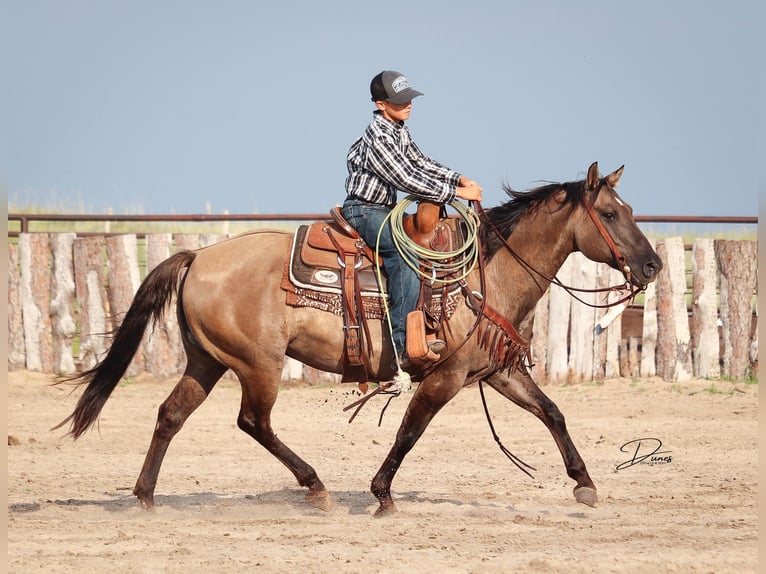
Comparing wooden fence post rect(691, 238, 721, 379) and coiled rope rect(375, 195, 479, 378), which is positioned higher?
coiled rope rect(375, 195, 479, 378)

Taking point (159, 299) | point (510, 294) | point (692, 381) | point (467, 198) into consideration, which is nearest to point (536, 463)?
point (510, 294)

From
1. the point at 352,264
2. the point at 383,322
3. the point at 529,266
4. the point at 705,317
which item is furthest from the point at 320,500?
the point at 705,317

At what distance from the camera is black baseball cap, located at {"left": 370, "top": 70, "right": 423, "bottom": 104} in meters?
6.36

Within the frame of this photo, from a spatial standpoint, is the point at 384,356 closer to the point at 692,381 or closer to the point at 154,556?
the point at 154,556

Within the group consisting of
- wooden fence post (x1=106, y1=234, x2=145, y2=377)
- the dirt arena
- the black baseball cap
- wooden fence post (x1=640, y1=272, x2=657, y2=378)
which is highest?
the black baseball cap

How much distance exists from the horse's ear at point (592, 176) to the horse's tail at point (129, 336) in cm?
259

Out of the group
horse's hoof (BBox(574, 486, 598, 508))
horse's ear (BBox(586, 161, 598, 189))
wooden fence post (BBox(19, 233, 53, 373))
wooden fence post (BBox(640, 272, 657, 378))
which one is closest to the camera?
horse's ear (BBox(586, 161, 598, 189))

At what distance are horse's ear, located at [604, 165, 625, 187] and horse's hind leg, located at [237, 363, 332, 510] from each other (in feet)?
7.67

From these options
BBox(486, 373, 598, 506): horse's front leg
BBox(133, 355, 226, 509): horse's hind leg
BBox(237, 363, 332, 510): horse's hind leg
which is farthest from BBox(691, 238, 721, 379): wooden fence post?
BBox(133, 355, 226, 509): horse's hind leg

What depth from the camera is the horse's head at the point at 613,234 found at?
246 inches

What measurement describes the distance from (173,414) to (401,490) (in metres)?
1.76

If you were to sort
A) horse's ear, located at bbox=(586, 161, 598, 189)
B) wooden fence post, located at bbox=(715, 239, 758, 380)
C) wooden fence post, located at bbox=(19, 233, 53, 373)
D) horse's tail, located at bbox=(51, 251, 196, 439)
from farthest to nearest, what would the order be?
wooden fence post, located at bbox=(19, 233, 53, 373)
wooden fence post, located at bbox=(715, 239, 758, 380)
horse's tail, located at bbox=(51, 251, 196, 439)
horse's ear, located at bbox=(586, 161, 598, 189)

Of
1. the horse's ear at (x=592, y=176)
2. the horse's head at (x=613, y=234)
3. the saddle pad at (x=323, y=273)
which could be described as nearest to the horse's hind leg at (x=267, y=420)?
the saddle pad at (x=323, y=273)

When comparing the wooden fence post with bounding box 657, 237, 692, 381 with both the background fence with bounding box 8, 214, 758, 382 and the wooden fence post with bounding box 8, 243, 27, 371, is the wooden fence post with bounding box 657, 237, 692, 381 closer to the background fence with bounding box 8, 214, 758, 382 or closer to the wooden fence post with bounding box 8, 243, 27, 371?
the background fence with bounding box 8, 214, 758, 382
